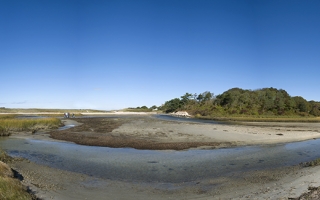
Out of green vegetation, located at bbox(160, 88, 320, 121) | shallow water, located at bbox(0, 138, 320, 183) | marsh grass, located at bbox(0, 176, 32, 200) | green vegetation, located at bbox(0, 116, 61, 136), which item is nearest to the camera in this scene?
marsh grass, located at bbox(0, 176, 32, 200)

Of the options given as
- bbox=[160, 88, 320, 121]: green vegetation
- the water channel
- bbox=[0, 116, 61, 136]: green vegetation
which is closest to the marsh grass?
the water channel

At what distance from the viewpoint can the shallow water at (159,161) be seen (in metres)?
14.5

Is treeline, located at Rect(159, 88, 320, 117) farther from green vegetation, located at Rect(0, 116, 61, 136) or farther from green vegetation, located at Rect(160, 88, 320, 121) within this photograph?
green vegetation, located at Rect(0, 116, 61, 136)

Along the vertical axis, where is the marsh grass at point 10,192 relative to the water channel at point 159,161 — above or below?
above

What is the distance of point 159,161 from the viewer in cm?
1800

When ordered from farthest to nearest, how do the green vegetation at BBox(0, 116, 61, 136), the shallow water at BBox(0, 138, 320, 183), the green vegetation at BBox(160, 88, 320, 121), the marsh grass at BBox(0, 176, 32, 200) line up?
the green vegetation at BBox(160, 88, 320, 121) → the green vegetation at BBox(0, 116, 61, 136) → the shallow water at BBox(0, 138, 320, 183) → the marsh grass at BBox(0, 176, 32, 200)

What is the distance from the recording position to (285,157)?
19625 millimetres

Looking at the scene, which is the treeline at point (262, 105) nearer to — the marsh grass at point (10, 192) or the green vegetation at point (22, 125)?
the green vegetation at point (22, 125)

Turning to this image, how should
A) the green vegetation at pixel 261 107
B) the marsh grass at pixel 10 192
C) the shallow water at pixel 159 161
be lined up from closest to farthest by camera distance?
the marsh grass at pixel 10 192
the shallow water at pixel 159 161
the green vegetation at pixel 261 107

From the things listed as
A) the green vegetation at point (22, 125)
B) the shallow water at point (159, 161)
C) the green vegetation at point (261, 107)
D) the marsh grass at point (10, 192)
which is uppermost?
the green vegetation at point (261, 107)

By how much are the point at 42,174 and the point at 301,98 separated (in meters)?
106

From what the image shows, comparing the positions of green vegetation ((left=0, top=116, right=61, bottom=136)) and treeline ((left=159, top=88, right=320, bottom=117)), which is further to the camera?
treeline ((left=159, top=88, right=320, bottom=117))

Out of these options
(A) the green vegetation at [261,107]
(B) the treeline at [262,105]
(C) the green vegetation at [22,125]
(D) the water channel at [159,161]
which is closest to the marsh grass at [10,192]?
(D) the water channel at [159,161]

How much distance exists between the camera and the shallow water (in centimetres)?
1452
